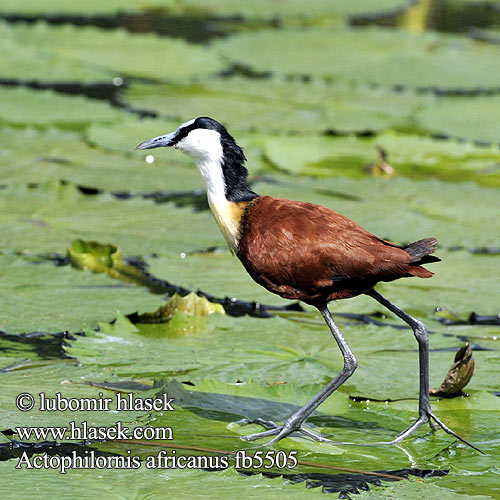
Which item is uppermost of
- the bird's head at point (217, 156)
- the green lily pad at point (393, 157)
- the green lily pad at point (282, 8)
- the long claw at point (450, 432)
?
the green lily pad at point (282, 8)

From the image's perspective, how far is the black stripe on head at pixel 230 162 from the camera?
322 cm

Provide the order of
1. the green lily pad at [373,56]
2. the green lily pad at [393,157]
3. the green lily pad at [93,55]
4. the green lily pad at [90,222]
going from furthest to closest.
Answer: the green lily pad at [373,56]
the green lily pad at [93,55]
the green lily pad at [393,157]
the green lily pad at [90,222]

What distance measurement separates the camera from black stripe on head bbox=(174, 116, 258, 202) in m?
3.22

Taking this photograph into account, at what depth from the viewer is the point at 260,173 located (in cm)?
587

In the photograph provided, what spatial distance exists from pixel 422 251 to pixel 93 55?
5.60 meters

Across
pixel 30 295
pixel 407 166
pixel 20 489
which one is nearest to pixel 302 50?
pixel 407 166

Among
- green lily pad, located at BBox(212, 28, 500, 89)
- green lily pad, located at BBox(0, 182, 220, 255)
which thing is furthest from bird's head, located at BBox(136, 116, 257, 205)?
green lily pad, located at BBox(212, 28, 500, 89)

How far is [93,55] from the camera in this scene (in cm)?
806

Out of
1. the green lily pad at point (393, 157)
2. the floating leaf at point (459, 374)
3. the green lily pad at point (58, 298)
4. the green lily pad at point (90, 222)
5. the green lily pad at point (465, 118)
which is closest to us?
the floating leaf at point (459, 374)

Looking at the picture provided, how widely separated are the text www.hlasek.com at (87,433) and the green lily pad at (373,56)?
538cm

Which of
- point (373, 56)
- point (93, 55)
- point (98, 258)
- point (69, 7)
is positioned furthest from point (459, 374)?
point (69, 7)

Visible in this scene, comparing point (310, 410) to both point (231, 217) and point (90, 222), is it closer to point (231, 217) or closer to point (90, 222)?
point (231, 217)

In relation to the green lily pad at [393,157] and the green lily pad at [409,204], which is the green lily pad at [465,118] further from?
the green lily pad at [409,204]

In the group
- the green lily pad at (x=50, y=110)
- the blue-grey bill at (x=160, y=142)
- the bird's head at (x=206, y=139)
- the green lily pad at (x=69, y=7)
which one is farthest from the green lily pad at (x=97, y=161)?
the green lily pad at (x=69, y=7)
